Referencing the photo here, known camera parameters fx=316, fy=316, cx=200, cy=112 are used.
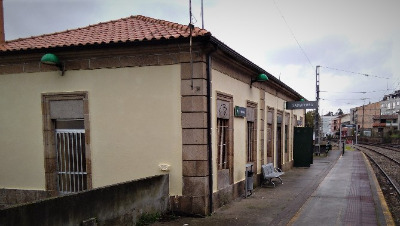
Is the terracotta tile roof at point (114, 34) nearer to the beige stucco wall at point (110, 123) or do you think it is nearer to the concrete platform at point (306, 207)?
the beige stucco wall at point (110, 123)

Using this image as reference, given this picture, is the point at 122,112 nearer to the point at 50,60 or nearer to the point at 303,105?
the point at 50,60

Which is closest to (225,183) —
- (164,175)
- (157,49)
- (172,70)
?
(164,175)

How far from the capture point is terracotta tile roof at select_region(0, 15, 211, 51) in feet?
25.5

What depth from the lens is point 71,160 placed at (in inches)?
345

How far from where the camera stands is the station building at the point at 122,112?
759 cm

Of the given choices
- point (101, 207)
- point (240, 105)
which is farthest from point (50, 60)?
point (240, 105)

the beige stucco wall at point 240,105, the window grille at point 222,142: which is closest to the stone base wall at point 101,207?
the beige stucco wall at point 240,105

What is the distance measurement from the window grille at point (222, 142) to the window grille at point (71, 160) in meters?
3.72

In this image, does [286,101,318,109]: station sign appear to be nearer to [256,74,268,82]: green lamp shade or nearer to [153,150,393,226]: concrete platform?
[153,150,393,226]: concrete platform

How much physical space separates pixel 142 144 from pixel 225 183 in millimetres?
2727

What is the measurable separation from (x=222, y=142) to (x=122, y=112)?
2926 mm

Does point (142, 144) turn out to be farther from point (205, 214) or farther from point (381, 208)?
point (381, 208)

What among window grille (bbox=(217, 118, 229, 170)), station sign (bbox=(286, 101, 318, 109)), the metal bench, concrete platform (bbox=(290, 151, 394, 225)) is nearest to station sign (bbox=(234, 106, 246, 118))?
window grille (bbox=(217, 118, 229, 170))

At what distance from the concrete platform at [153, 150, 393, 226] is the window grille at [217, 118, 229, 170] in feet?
3.90
